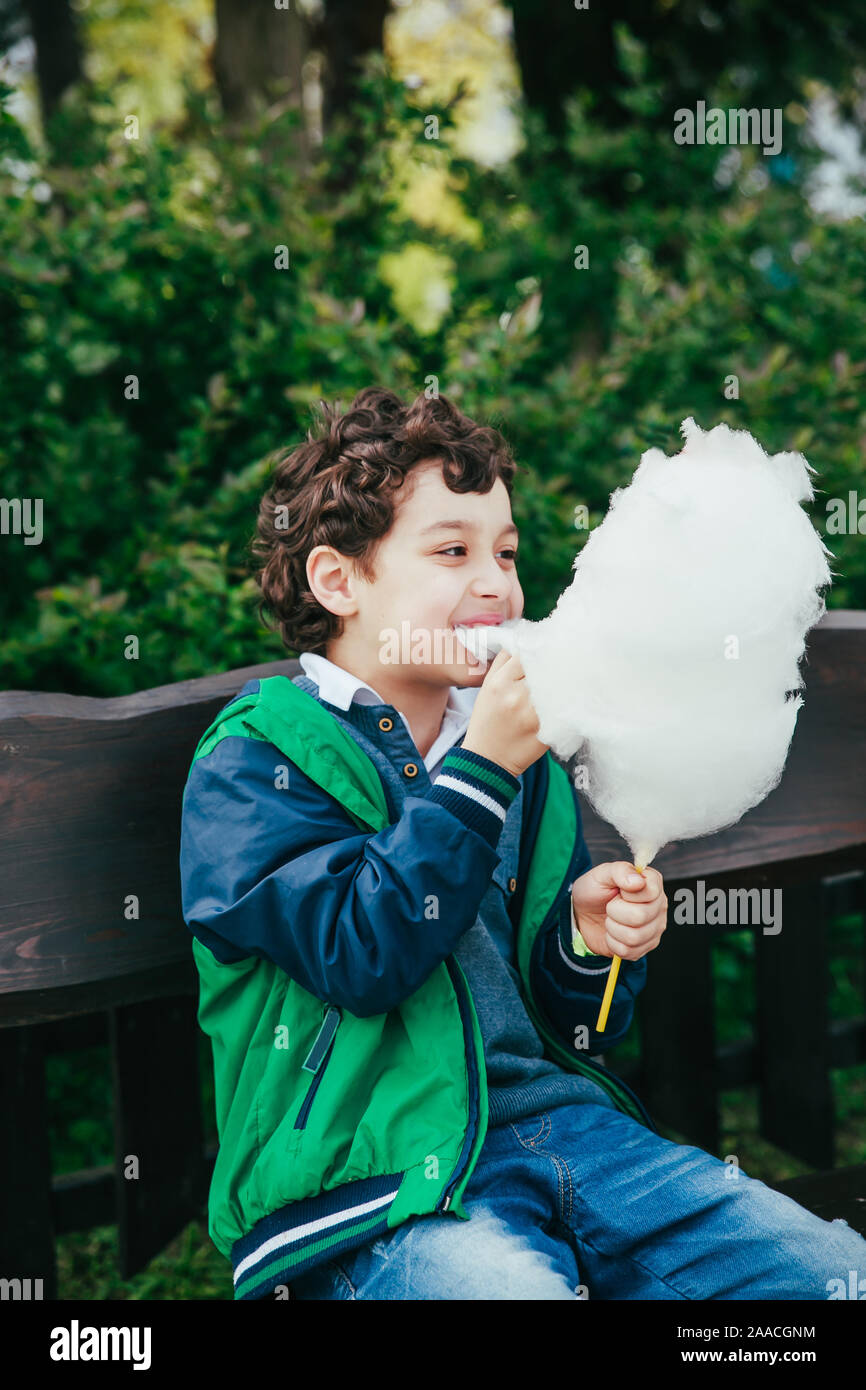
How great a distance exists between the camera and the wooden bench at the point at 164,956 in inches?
70.6

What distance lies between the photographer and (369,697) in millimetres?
1871

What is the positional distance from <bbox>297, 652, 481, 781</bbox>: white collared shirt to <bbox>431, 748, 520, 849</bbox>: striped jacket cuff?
0.69 feet

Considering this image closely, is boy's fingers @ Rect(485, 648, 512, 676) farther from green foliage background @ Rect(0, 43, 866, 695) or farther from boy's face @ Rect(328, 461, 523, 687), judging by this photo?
green foliage background @ Rect(0, 43, 866, 695)

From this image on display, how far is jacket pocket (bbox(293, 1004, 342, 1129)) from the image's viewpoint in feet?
5.46

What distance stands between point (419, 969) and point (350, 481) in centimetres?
75

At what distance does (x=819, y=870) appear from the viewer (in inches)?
96.6

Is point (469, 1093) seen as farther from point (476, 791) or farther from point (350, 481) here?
point (350, 481)

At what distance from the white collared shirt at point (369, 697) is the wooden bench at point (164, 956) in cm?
15

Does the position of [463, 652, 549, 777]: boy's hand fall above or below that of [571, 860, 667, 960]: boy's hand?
above
